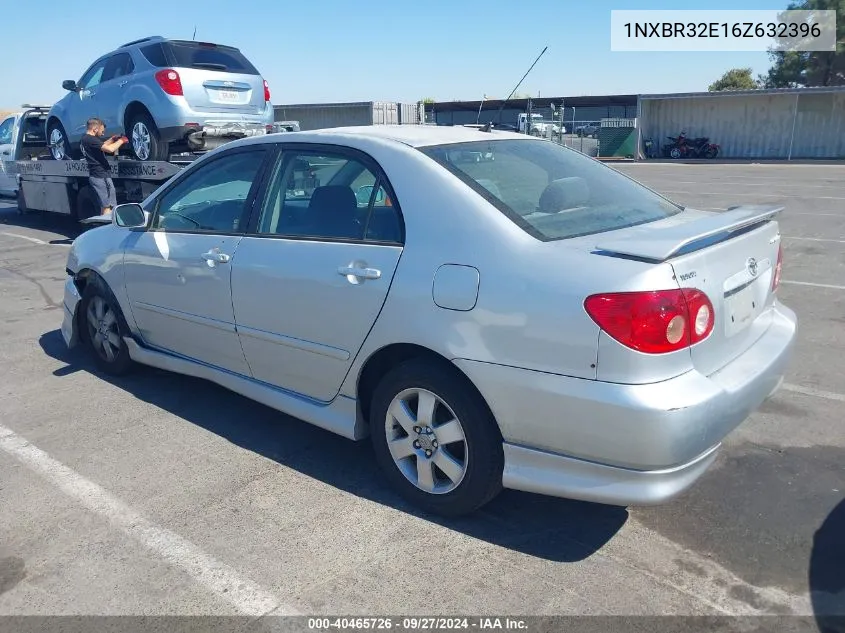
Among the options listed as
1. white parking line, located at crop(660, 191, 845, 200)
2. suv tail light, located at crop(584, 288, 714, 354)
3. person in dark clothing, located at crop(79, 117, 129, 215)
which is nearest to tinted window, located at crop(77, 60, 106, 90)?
person in dark clothing, located at crop(79, 117, 129, 215)

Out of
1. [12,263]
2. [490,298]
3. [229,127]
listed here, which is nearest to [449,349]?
[490,298]

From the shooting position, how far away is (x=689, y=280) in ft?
8.39

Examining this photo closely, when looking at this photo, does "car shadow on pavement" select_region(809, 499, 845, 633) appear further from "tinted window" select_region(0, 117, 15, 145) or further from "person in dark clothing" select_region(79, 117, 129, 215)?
"tinted window" select_region(0, 117, 15, 145)

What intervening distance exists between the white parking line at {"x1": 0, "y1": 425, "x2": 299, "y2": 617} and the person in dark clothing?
6.44 m

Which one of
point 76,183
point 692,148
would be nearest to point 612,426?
point 76,183

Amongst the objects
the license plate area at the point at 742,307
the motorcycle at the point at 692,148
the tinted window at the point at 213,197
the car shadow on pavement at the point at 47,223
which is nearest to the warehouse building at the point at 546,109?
the motorcycle at the point at 692,148

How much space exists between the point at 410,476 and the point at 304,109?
30.6 m

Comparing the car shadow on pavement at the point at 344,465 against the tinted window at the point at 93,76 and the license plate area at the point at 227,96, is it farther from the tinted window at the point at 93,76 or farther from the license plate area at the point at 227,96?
the tinted window at the point at 93,76

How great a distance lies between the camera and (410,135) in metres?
3.55

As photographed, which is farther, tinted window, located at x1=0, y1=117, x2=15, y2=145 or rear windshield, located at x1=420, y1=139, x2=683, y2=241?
tinted window, located at x1=0, y1=117, x2=15, y2=145

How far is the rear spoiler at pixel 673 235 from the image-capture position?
2547mm

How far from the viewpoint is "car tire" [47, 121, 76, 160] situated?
1200 cm

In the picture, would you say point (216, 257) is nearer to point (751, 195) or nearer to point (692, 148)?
point (751, 195)

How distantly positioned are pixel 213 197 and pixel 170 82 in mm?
5768
